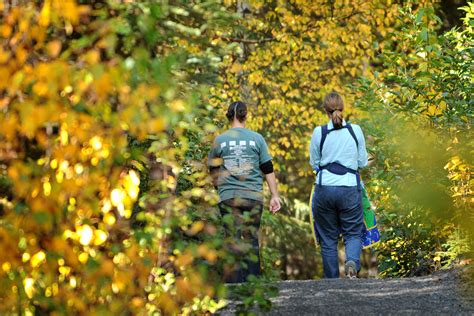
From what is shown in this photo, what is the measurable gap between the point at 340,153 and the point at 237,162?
117 centimetres

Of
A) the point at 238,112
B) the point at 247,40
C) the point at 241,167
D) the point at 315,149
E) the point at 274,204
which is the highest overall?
the point at 247,40

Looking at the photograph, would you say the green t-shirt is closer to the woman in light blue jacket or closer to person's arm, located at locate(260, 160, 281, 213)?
person's arm, located at locate(260, 160, 281, 213)

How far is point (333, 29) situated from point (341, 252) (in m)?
7.63

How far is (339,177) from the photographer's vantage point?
8930mm

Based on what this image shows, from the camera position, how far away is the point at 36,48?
163 inches

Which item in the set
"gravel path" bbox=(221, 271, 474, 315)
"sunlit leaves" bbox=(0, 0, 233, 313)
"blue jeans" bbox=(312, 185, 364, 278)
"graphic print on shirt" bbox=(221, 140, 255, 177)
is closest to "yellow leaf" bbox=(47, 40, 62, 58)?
"sunlit leaves" bbox=(0, 0, 233, 313)

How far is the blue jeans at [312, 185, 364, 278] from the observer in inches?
354

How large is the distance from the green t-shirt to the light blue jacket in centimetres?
93

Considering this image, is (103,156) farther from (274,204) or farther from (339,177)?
(339,177)

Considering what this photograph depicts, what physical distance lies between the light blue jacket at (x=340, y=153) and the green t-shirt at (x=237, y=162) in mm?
928

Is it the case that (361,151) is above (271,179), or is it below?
above

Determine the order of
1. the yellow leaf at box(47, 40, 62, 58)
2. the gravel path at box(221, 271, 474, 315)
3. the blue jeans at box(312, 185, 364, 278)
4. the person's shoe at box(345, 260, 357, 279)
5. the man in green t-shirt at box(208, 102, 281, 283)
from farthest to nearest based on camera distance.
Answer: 1. the person's shoe at box(345, 260, 357, 279)
2. the blue jeans at box(312, 185, 364, 278)
3. the man in green t-shirt at box(208, 102, 281, 283)
4. the gravel path at box(221, 271, 474, 315)
5. the yellow leaf at box(47, 40, 62, 58)

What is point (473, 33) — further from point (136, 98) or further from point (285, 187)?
point (285, 187)

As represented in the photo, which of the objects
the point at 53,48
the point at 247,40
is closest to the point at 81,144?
the point at 53,48
